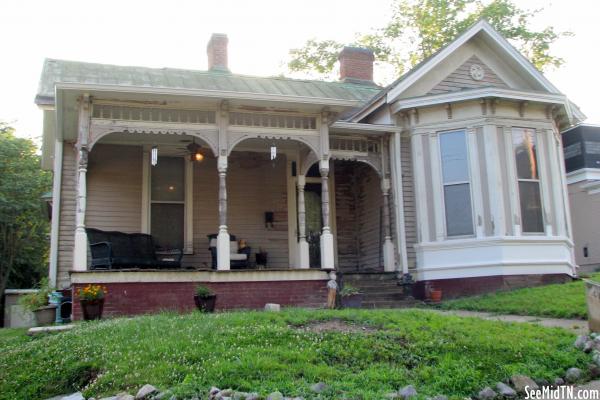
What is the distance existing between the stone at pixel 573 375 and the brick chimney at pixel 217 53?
13.4 meters

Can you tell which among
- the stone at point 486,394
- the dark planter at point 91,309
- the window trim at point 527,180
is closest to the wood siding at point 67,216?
the dark planter at point 91,309

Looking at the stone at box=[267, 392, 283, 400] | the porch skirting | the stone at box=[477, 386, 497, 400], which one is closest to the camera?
the stone at box=[267, 392, 283, 400]

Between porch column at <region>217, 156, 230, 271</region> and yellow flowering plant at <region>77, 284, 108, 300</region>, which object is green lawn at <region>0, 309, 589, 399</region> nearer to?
yellow flowering plant at <region>77, 284, 108, 300</region>

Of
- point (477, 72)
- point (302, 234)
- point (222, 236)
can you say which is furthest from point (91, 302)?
point (477, 72)

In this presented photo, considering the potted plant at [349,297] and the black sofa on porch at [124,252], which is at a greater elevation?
the black sofa on porch at [124,252]

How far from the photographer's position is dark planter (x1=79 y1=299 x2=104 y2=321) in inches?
401

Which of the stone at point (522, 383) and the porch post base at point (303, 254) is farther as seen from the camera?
the porch post base at point (303, 254)

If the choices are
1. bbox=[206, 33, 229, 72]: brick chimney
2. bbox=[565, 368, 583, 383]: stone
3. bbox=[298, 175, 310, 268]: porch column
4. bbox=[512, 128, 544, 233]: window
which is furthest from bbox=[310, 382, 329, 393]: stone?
bbox=[206, 33, 229, 72]: brick chimney

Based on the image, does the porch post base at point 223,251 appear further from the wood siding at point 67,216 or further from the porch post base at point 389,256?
the porch post base at point 389,256

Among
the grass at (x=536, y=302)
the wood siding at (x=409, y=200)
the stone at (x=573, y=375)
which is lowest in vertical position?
the stone at (x=573, y=375)

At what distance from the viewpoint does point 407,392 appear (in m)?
6.08

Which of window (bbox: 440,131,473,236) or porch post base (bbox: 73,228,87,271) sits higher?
window (bbox: 440,131,473,236)

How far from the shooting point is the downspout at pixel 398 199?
13.9m

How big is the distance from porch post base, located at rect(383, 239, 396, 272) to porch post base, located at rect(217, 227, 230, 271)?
12.8ft
